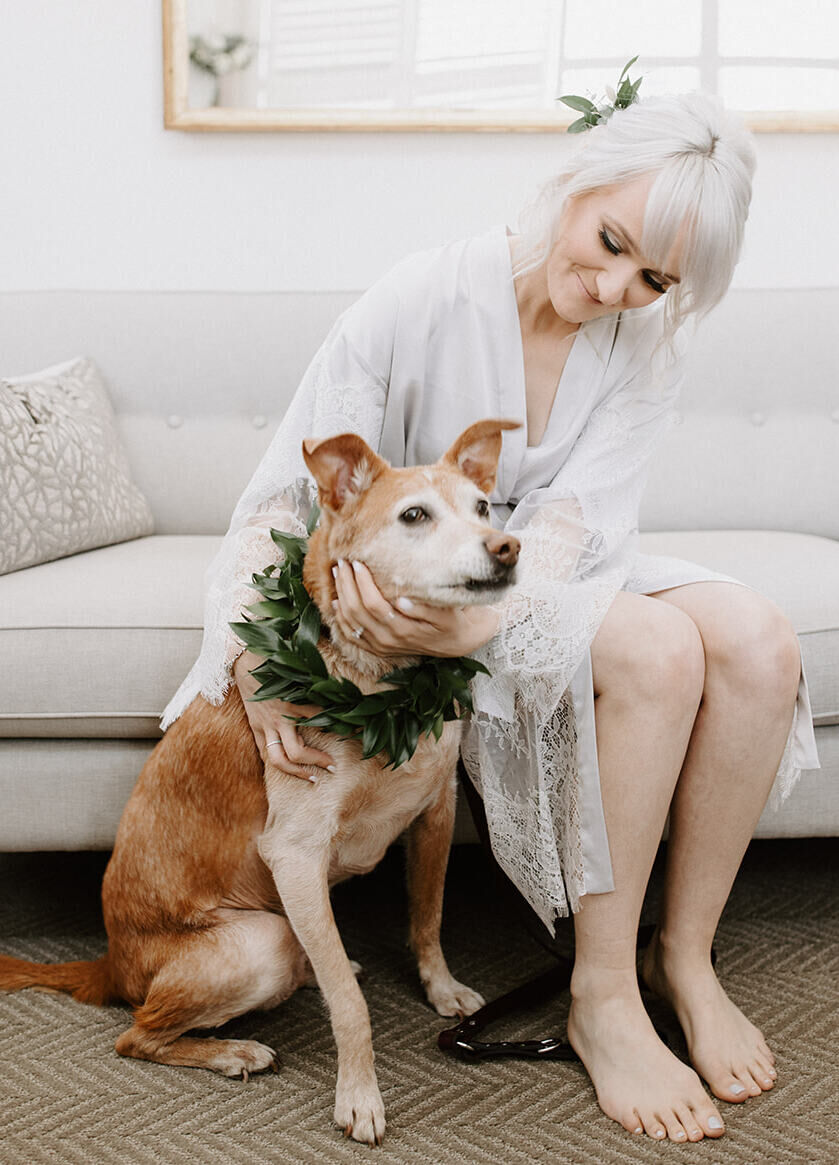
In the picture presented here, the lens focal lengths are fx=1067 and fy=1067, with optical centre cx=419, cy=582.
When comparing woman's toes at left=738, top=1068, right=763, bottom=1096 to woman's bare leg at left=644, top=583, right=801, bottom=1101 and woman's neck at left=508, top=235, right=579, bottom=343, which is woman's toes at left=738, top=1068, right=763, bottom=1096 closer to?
woman's bare leg at left=644, top=583, right=801, bottom=1101

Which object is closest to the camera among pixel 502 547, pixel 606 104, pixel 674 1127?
pixel 502 547

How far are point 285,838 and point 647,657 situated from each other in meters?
0.53

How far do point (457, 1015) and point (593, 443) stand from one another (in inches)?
35.5

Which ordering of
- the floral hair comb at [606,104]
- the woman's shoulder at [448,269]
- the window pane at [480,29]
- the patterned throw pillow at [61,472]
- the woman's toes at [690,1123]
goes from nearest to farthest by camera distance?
1. the woman's toes at [690,1123]
2. the floral hair comb at [606,104]
3. the woman's shoulder at [448,269]
4. the patterned throw pillow at [61,472]
5. the window pane at [480,29]

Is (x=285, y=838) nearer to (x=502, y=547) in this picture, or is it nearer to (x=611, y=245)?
(x=502, y=547)

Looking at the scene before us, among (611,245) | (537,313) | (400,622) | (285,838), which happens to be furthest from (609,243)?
(285,838)

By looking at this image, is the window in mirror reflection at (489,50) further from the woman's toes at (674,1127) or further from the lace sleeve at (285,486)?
the woman's toes at (674,1127)

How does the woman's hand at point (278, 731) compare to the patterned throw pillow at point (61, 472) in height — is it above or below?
below

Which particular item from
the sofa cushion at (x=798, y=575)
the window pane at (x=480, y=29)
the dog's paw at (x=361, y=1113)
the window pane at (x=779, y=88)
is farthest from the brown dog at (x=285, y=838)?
the window pane at (x=779, y=88)

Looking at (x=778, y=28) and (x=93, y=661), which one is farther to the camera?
(x=778, y=28)

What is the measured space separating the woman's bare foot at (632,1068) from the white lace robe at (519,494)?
0.13 m

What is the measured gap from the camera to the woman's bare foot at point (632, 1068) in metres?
1.33

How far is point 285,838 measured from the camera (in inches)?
55.0

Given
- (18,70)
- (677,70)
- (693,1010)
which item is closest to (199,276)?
(18,70)
